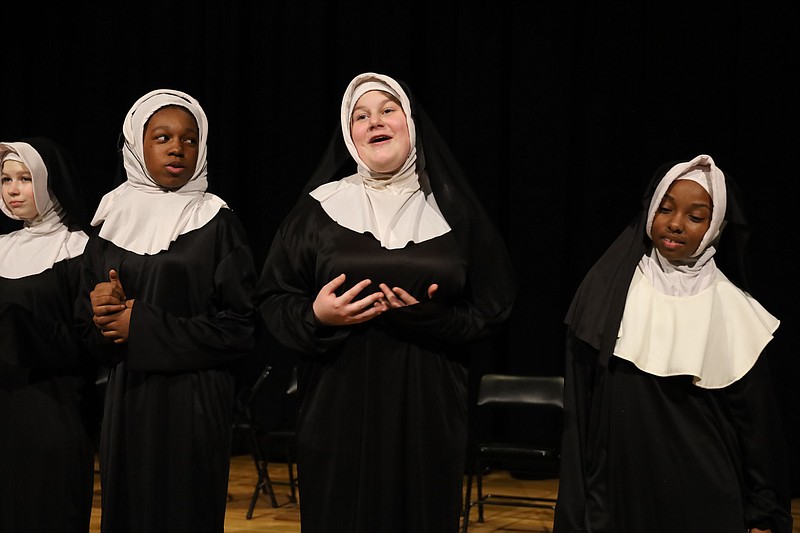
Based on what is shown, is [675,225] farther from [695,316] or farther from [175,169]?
[175,169]

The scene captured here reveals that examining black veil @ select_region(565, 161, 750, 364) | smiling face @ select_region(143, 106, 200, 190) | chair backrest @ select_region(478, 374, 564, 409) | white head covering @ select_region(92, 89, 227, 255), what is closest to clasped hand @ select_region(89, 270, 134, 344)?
white head covering @ select_region(92, 89, 227, 255)

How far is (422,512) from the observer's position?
116 inches

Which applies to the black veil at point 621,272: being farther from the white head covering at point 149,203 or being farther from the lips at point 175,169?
the lips at point 175,169

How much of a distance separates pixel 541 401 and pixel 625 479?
2865 millimetres

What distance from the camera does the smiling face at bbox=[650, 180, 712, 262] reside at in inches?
124

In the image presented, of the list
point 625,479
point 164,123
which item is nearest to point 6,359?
point 164,123

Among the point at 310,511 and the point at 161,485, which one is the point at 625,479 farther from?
the point at 161,485

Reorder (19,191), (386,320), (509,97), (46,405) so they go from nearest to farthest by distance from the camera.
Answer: (386,320) → (46,405) → (19,191) → (509,97)

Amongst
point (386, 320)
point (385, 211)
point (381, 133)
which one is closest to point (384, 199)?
point (385, 211)

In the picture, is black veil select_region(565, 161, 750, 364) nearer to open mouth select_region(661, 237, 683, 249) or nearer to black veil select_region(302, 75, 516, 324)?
open mouth select_region(661, 237, 683, 249)

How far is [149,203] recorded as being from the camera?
3494 millimetres

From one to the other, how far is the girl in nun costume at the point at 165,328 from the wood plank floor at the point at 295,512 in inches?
98.4

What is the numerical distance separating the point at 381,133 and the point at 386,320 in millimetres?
588

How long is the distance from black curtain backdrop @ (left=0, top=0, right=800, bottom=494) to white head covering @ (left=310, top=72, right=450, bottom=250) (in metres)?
4.29
